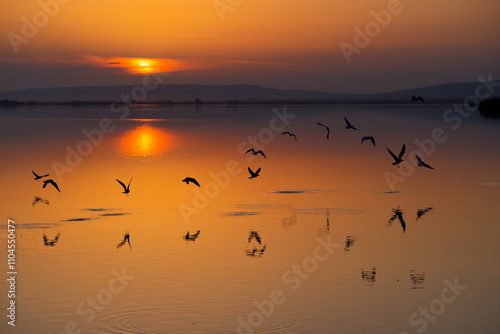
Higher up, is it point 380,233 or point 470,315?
point 380,233

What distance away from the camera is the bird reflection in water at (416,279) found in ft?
48.8

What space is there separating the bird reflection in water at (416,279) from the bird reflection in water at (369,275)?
2.44ft

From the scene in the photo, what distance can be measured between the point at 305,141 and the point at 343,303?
1648 inches

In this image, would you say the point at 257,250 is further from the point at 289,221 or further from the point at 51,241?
the point at 51,241

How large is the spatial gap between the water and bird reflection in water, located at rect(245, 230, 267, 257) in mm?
48

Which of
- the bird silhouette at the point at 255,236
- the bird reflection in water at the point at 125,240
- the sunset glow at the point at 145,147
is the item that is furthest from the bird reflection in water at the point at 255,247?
the sunset glow at the point at 145,147

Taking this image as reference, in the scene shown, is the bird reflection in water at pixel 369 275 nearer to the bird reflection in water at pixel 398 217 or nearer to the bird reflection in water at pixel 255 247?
the bird reflection in water at pixel 255 247

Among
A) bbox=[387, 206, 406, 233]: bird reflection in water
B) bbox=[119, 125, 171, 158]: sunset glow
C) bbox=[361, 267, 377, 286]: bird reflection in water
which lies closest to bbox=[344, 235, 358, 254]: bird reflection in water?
bbox=[361, 267, 377, 286]: bird reflection in water

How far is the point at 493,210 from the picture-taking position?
22844 mm

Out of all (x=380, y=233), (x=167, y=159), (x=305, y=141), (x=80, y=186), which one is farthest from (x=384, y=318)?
(x=305, y=141)

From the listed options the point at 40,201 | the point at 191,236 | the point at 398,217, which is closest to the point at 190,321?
the point at 191,236

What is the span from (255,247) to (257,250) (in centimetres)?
29

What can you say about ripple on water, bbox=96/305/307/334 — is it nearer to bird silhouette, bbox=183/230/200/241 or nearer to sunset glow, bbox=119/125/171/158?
bird silhouette, bbox=183/230/200/241

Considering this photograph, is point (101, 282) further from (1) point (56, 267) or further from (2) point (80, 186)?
(2) point (80, 186)
